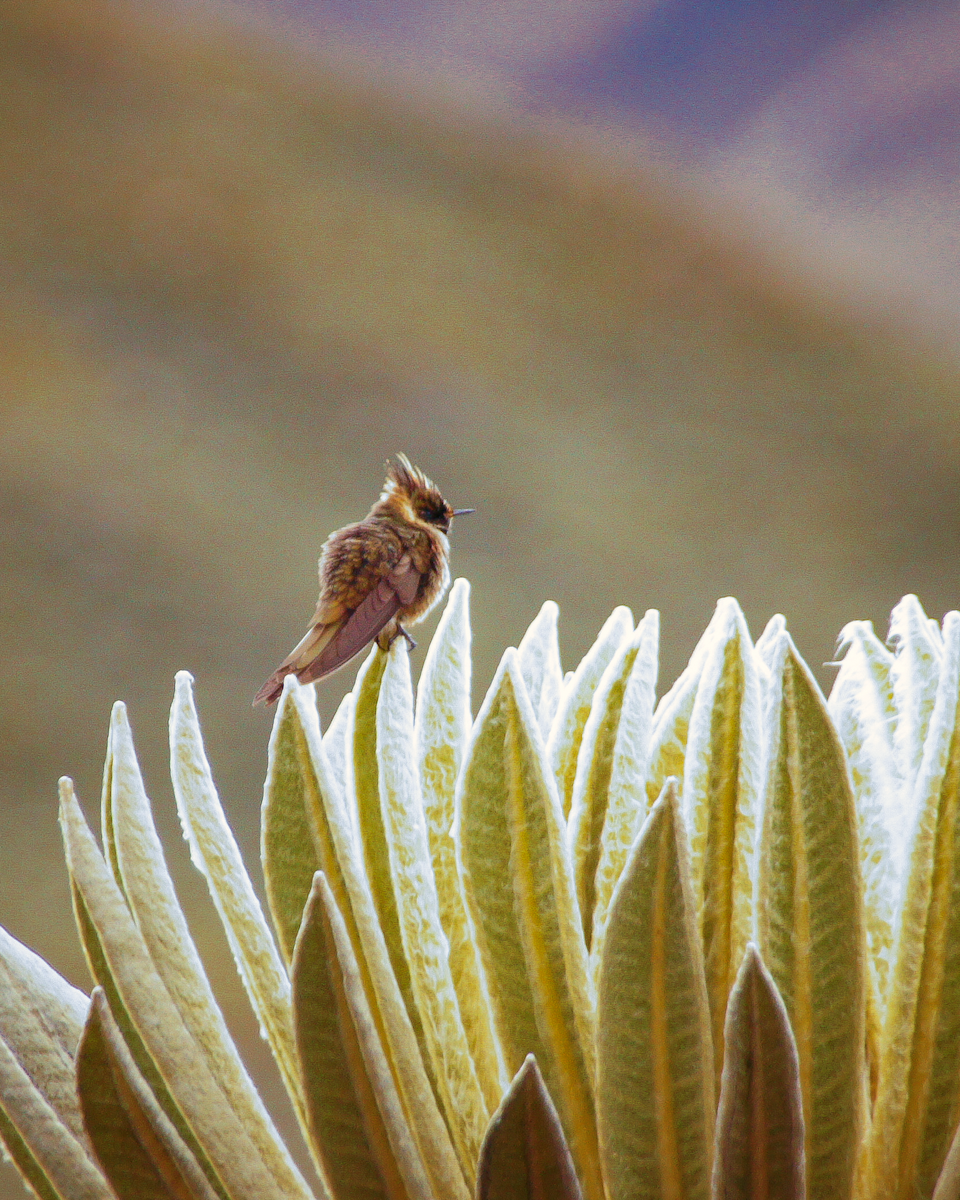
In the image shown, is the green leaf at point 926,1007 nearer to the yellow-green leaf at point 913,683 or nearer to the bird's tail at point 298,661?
the yellow-green leaf at point 913,683

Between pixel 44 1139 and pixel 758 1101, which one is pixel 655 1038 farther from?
pixel 44 1139

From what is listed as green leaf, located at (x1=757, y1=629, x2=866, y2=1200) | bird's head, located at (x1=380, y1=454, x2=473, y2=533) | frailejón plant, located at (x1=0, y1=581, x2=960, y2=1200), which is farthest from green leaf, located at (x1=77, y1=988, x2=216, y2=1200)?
bird's head, located at (x1=380, y1=454, x2=473, y2=533)

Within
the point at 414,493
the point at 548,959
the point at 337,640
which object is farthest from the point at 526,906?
the point at 414,493

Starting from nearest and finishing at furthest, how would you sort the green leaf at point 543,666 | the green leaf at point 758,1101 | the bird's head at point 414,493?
the green leaf at point 758,1101 → the green leaf at point 543,666 → the bird's head at point 414,493

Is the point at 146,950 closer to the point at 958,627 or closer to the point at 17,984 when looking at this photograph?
the point at 17,984

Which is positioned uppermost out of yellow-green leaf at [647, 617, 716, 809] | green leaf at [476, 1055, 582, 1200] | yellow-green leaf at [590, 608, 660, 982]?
yellow-green leaf at [647, 617, 716, 809]

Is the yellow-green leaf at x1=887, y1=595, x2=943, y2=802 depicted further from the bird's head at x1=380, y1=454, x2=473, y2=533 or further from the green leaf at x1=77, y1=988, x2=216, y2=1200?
the bird's head at x1=380, y1=454, x2=473, y2=533

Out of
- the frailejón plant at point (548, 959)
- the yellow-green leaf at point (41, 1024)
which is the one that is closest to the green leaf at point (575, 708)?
the frailejón plant at point (548, 959)
